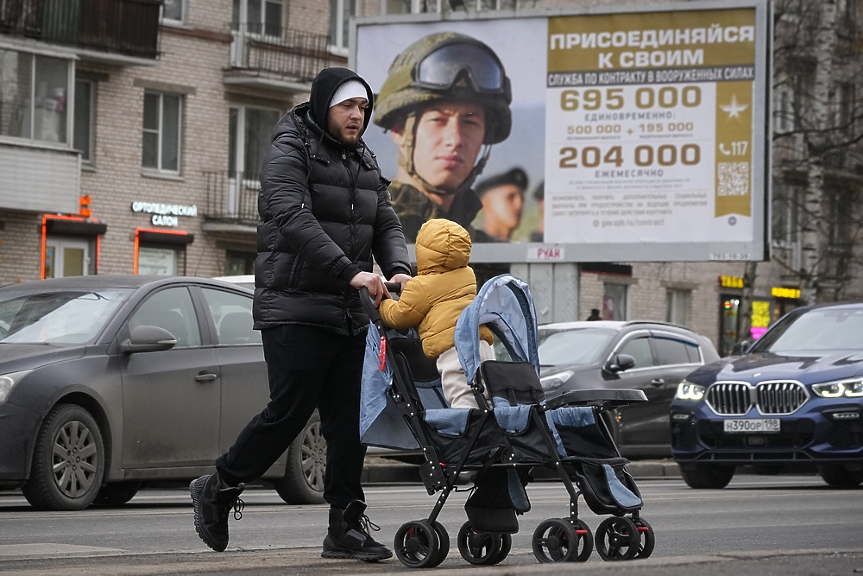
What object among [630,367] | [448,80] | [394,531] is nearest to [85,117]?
[448,80]

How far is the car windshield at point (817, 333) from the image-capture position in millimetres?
15945

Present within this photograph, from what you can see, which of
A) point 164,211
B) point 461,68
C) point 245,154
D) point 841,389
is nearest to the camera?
point 841,389

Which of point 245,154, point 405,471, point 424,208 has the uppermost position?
point 245,154

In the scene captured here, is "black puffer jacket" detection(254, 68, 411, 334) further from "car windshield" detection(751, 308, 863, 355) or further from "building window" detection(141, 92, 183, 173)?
"building window" detection(141, 92, 183, 173)

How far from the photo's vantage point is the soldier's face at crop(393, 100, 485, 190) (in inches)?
1155

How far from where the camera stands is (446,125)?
29.5 m

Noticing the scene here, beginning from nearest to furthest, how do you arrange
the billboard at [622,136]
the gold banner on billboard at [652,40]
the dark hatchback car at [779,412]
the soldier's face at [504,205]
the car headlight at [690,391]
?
the dark hatchback car at [779,412] < the car headlight at [690,391] < the billboard at [622,136] < the gold banner on billboard at [652,40] < the soldier's face at [504,205]


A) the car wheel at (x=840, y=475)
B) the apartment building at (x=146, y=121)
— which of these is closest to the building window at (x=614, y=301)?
the apartment building at (x=146, y=121)

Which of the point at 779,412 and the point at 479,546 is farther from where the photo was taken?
the point at 779,412

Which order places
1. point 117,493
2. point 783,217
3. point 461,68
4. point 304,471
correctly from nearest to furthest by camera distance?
point 117,493
point 304,471
point 461,68
point 783,217

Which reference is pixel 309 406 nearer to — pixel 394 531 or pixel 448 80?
pixel 394 531

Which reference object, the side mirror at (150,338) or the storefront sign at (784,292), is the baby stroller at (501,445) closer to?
the side mirror at (150,338)

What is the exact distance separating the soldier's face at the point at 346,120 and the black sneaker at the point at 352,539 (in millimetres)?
1495

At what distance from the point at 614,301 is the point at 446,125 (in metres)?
20.9
